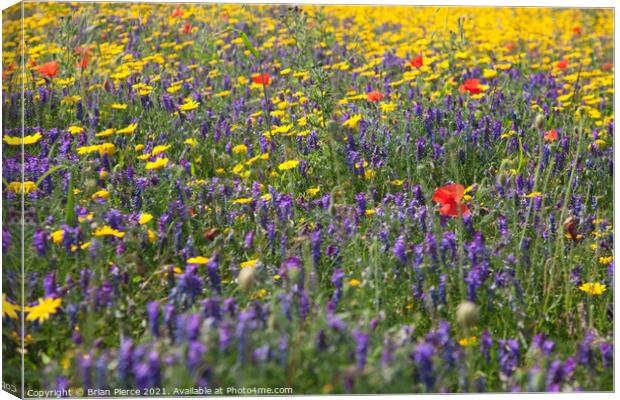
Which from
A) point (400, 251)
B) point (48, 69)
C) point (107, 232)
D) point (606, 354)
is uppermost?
point (48, 69)

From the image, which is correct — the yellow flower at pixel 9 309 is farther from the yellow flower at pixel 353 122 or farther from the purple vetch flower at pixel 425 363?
the yellow flower at pixel 353 122

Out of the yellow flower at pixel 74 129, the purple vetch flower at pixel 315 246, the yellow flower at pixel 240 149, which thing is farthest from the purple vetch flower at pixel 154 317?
the yellow flower at pixel 240 149

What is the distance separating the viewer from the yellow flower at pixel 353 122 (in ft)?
11.2

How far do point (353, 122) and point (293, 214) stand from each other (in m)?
0.55

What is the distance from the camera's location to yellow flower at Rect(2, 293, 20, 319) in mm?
2486

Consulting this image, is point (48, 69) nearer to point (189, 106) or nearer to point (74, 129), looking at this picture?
point (74, 129)

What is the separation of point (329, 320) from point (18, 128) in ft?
3.55

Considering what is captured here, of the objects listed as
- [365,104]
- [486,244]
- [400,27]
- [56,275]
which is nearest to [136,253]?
[56,275]

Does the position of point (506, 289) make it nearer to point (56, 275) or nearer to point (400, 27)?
point (56, 275)

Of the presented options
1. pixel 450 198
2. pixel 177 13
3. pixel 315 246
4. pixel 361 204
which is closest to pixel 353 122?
pixel 361 204

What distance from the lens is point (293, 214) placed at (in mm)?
3010

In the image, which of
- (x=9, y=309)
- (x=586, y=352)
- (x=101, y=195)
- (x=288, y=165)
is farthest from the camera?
(x=288, y=165)

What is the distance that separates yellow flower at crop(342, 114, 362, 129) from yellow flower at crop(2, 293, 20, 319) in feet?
4.54

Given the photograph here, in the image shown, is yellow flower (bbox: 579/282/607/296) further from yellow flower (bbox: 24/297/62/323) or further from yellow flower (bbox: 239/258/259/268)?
yellow flower (bbox: 24/297/62/323)
